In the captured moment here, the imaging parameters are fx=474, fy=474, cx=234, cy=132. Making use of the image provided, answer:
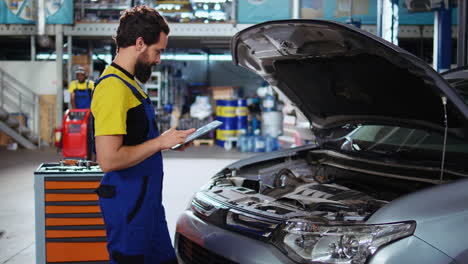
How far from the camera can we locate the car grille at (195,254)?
2090mm

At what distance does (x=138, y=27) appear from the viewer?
1.95 metres

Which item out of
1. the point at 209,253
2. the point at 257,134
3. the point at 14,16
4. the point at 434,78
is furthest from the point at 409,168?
the point at 14,16

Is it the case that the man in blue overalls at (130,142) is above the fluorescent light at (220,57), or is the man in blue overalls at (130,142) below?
below

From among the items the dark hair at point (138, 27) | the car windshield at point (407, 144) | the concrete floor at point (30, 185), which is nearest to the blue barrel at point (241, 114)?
the concrete floor at point (30, 185)

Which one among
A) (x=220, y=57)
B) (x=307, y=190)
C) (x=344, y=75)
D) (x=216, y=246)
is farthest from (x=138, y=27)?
(x=220, y=57)

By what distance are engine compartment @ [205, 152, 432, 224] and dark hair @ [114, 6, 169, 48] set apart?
2.98 feet

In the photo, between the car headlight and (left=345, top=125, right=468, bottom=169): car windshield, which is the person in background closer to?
(left=345, top=125, right=468, bottom=169): car windshield

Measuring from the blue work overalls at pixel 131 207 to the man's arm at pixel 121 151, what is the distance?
0.08m

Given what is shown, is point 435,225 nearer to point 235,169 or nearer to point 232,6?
point 235,169

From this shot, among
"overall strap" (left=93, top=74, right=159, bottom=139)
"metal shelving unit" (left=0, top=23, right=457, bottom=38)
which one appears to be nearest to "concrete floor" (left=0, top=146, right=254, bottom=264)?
"overall strap" (left=93, top=74, right=159, bottom=139)

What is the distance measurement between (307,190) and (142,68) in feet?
3.86

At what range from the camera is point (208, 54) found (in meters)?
17.7

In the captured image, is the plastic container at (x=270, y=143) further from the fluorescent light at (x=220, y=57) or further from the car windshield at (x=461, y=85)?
the car windshield at (x=461, y=85)

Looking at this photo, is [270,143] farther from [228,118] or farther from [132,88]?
[132,88]
